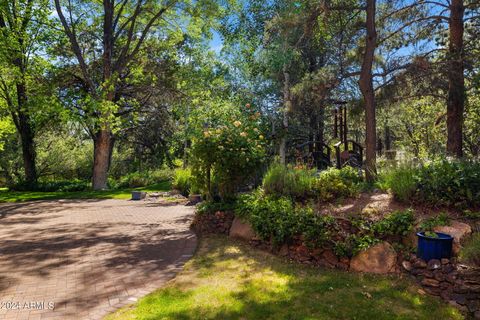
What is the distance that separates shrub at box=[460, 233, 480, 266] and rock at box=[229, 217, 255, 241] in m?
2.93

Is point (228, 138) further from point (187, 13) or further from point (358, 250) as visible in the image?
point (187, 13)

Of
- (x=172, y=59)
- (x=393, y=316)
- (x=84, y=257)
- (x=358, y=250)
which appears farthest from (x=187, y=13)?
(x=393, y=316)

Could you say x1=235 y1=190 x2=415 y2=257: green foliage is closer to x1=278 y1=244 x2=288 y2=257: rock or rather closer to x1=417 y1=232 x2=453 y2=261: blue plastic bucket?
x1=278 y1=244 x2=288 y2=257: rock

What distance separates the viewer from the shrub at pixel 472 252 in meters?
3.56

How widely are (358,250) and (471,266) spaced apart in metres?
1.17

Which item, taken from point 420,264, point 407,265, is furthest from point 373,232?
point 420,264

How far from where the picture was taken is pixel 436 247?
382cm

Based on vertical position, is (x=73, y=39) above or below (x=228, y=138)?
above

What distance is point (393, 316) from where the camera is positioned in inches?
125

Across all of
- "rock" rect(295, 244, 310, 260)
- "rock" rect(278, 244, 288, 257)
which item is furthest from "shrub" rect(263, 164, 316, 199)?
"rock" rect(295, 244, 310, 260)

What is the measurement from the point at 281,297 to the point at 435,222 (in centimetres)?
227

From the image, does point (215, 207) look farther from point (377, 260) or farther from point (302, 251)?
point (377, 260)

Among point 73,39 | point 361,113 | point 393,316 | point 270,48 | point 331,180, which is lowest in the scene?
point 393,316

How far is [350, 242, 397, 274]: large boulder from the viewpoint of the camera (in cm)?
414
